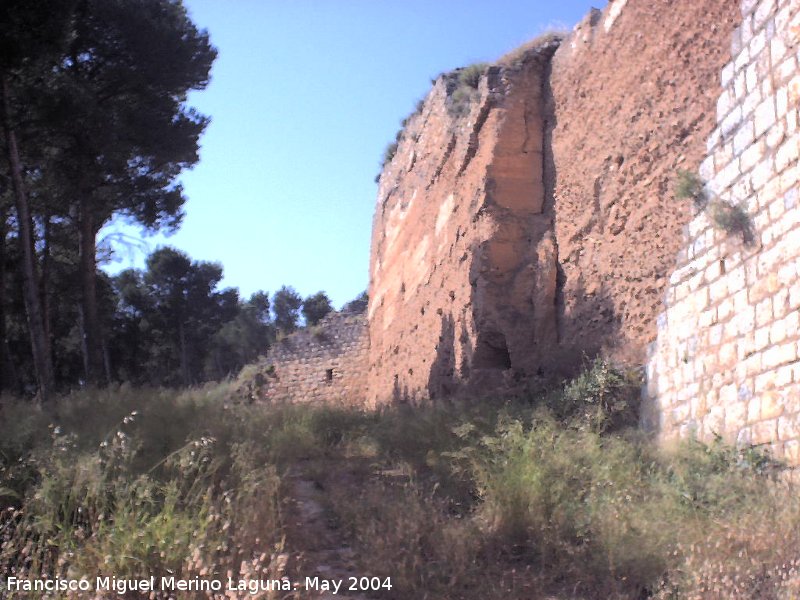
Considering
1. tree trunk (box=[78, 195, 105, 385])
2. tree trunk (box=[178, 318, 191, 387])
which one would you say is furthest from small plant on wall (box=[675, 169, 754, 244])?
tree trunk (box=[178, 318, 191, 387])

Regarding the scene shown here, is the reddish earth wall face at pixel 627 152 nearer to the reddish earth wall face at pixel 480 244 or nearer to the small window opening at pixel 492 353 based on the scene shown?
the reddish earth wall face at pixel 480 244

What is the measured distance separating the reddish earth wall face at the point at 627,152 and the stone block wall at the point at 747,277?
16.5 inches

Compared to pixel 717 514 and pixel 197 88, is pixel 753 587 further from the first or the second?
pixel 197 88

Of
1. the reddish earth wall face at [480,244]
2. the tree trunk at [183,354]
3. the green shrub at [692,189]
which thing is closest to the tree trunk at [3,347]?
the reddish earth wall face at [480,244]

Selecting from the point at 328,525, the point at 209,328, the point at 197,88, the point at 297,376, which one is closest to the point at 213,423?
the point at 328,525

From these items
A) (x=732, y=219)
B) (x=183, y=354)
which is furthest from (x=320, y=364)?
(x=183, y=354)

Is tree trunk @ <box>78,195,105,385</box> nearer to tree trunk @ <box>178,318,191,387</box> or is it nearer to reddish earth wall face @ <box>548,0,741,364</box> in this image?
reddish earth wall face @ <box>548,0,741,364</box>

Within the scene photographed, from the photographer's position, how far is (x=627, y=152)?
25.7ft

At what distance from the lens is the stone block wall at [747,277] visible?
501 cm

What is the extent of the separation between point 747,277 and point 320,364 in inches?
515

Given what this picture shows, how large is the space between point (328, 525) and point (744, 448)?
9.35 ft

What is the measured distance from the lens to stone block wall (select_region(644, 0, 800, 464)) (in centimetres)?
501

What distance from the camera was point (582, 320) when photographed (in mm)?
8281

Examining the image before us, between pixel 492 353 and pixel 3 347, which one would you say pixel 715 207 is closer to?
pixel 492 353
